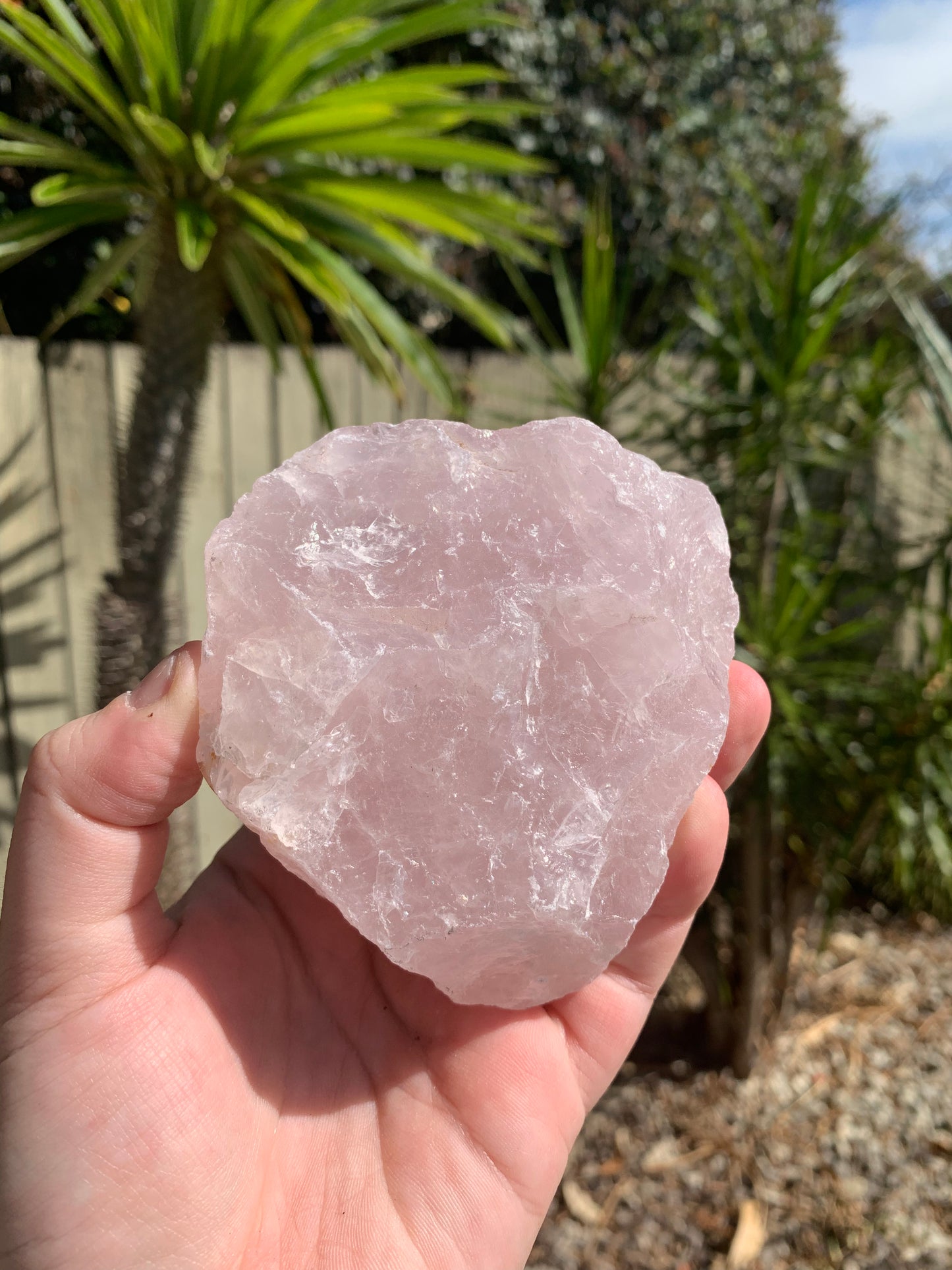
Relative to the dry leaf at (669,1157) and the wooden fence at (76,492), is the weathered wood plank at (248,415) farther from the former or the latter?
the dry leaf at (669,1157)

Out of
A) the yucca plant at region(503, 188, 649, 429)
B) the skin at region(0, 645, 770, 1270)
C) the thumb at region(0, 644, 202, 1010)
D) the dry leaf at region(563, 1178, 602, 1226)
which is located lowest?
the dry leaf at region(563, 1178, 602, 1226)

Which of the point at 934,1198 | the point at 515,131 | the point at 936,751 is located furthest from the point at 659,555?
the point at 515,131

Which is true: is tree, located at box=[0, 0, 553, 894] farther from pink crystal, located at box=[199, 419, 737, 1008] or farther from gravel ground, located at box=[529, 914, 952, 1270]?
gravel ground, located at box=[529, 914, 952, 1270]

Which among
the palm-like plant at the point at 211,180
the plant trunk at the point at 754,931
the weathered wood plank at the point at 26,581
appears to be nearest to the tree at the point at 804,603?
the plant trunk at the point at 754,931

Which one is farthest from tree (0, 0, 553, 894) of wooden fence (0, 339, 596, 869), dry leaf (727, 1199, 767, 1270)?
dry leaf (727, 1199, 767, 1270)

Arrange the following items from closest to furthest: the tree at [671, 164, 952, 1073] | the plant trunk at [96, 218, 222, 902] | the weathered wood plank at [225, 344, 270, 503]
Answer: the plant trunk at [96, 218, 222, 902]
the tree at [671, 164, 952, 1073]
the weathered wood plank at [225, 344, 270, 503]

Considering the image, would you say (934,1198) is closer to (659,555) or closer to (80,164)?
(659,555)

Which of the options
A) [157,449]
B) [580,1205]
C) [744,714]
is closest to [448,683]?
[744,714]
